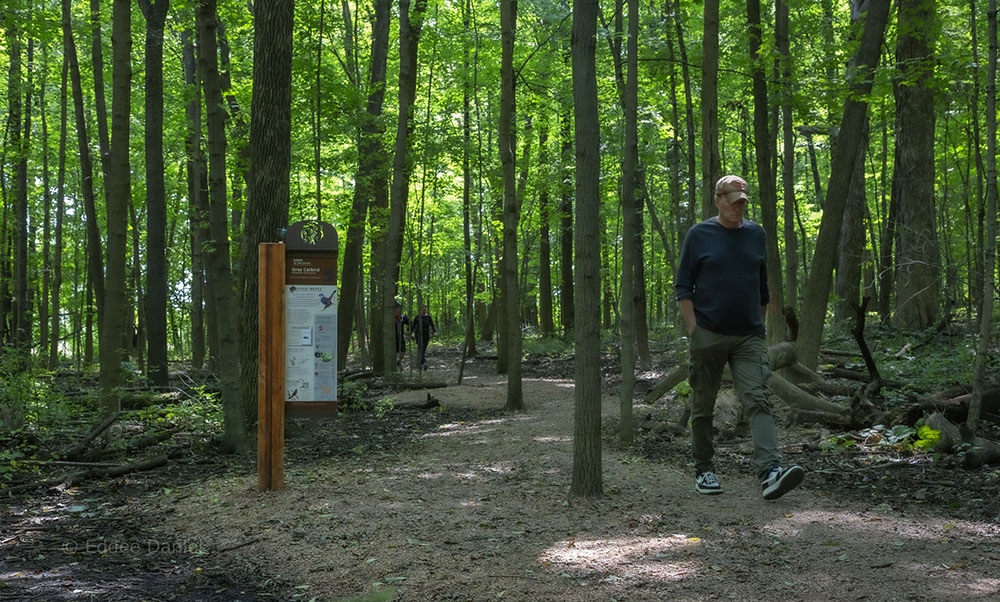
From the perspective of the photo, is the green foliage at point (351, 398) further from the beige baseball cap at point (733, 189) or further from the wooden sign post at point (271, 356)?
the beige baseball cap at point (733, 189)

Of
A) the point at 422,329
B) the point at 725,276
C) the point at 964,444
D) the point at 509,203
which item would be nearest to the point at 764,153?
the point at 509,203

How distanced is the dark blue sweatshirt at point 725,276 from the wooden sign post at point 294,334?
108 inches

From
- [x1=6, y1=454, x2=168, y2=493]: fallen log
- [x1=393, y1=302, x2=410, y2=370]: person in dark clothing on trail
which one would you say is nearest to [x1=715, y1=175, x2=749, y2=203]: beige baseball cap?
[x1=6, y1=454, x2=168, y2=493]: fallen log

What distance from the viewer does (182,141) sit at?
59.6 ft

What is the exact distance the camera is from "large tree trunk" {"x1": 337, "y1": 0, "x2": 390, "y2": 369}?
15.6 m

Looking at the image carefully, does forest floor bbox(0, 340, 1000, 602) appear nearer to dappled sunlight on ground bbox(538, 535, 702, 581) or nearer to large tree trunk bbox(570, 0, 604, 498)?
dappled sunlight on ground bbox(538, 535, 702, 581)

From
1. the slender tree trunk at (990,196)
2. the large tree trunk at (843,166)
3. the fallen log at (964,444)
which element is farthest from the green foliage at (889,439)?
the large tree trunk at (843,166)

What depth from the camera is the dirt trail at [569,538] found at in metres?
3.46

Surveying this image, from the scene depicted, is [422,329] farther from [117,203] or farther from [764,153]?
[117,203]

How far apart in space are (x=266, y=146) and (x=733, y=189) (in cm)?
547

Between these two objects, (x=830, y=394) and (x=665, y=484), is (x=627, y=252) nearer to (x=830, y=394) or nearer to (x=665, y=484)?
(x=665, y=484)

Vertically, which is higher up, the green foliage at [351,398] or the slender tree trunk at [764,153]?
the slender tree trunk at [764,153]

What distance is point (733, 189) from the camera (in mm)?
4961

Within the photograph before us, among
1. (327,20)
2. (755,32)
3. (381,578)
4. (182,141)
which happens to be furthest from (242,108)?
(381,578)
